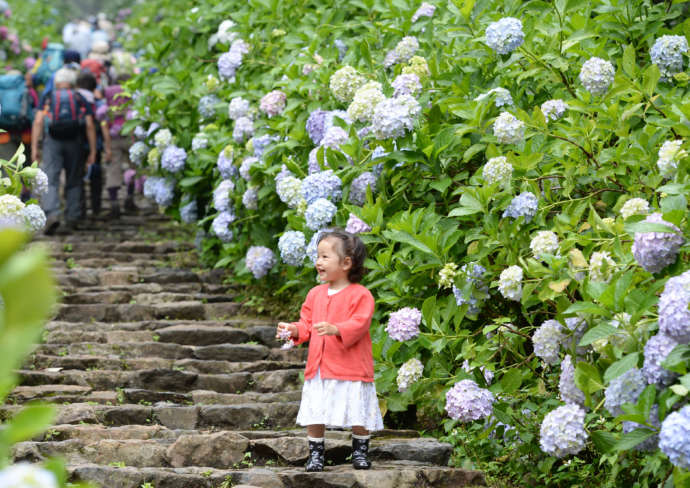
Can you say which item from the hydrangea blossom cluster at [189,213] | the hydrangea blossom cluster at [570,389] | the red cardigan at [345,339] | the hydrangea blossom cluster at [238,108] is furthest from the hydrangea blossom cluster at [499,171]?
the hydrangea blossom cluster at [189,213]

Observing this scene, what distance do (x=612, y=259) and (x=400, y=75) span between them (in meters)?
2.10

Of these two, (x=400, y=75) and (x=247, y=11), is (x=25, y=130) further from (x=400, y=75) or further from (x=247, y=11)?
(x=400, y=75)

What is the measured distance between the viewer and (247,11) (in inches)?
308

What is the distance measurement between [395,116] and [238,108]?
244 cm

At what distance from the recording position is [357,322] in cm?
408

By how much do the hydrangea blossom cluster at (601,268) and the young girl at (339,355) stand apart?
3.56ft

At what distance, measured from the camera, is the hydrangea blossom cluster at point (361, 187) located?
17.4 ft

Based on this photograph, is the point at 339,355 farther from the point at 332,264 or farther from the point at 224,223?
the point at 224,223

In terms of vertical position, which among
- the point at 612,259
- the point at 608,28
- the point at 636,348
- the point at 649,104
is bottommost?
the point at 636,348

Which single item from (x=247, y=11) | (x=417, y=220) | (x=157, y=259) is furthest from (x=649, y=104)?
(x=157, y=259)

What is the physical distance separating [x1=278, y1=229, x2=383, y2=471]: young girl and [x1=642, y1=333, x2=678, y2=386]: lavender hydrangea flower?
1476 millimetres

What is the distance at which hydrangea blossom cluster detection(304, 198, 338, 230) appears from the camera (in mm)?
5234

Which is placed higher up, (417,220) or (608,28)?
(608,28)

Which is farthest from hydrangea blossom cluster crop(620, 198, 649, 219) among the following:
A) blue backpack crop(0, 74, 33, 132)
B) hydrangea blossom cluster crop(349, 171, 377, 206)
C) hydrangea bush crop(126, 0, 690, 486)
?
blue backpack crop(0, 74, 33, 132)
